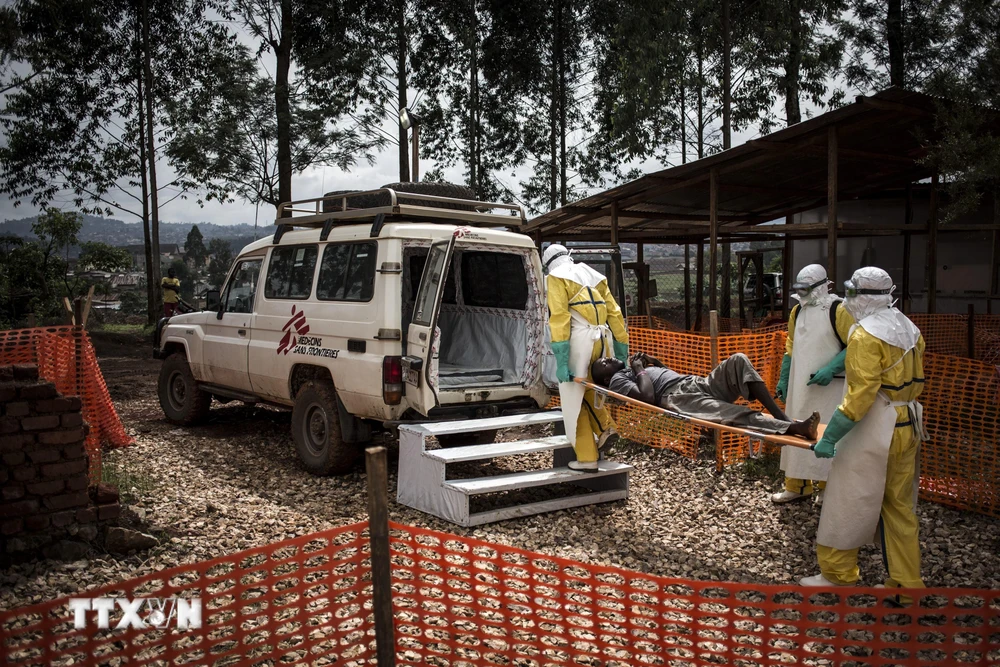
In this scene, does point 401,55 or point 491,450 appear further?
point 401,55

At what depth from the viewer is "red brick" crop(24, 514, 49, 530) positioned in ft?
13.8

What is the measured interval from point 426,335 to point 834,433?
2953 mm

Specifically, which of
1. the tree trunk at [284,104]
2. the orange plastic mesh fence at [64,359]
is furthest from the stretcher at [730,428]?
the tree trunk at [284,104]

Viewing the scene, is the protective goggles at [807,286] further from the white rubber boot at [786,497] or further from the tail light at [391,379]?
the tail light at [391,379]

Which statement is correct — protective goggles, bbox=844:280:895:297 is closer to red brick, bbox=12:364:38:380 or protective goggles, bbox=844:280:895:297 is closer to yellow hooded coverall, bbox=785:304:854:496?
yellow hooded coverall, bbox=785:304:854:496

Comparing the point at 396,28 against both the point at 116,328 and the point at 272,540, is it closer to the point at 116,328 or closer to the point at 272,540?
the point at 116,328

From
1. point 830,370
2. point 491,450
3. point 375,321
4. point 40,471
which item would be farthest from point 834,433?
point 40,471

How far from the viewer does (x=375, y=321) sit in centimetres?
589

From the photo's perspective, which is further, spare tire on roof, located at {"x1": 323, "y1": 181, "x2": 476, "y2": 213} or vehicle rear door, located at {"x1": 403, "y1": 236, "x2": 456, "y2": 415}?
spare tire on roof, located at {"x1": 323, "y1": 181, "x2": 476, "y2": 213}

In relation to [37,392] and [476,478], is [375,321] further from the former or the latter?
[37,392]

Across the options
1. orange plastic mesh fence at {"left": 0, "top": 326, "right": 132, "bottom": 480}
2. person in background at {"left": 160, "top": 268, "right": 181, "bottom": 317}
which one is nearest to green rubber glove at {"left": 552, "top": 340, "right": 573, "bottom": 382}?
orange plastic mesh fence at {"left": 0, "top": 326, "right": 132, "bottom": 480}

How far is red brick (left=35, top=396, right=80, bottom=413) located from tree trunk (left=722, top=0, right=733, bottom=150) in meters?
16.5

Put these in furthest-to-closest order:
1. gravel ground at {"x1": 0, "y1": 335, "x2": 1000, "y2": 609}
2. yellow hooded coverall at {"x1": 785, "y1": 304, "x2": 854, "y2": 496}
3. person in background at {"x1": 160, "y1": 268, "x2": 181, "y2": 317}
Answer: person in background at {"x1": 160, "y1": 268, "x2": 181, "y2": 317}
yellow hooded coverall at {"x1": 785, "y1": 304, "x2": 854, "y2": 496}
gravel ground at {"x1": 0, "y1": 335, "x2": 1000, "y2": 609}

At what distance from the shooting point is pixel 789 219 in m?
15.3
